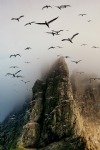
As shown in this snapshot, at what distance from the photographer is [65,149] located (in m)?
195

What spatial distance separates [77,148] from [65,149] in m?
10.7

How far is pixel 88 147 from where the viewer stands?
183500 millimetres

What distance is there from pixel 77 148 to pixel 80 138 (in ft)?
28.8

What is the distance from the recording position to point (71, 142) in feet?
656

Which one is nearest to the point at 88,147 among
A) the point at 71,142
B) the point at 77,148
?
the point at 77,148

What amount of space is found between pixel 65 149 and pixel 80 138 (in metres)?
9.11

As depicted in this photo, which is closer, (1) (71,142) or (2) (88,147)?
(2) (88,147)

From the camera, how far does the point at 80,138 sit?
636 feet

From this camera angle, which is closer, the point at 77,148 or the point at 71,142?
the point at 77,148

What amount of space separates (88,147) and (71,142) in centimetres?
1776

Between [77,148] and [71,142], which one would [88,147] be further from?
[71,142]
